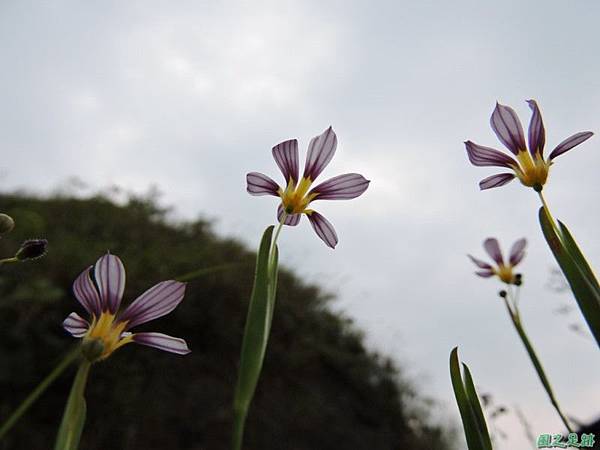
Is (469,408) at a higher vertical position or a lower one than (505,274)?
lower

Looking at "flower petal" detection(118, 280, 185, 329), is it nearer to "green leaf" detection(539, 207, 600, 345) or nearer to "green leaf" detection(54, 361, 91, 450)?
"green leaf" detection(54, 361, 91, 450)

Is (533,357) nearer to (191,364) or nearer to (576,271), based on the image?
(576,271)

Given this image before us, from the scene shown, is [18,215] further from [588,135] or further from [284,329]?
[588,135]

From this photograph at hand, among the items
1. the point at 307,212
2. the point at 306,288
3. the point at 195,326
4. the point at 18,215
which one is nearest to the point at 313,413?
the point at 195,326

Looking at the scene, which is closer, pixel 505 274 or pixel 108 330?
pixel 108 330

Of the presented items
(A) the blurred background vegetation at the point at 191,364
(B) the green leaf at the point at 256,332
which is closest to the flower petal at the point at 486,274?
(B) the green leaf at the point at 256,332

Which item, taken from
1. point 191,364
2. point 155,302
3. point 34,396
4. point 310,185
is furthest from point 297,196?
point 191,364

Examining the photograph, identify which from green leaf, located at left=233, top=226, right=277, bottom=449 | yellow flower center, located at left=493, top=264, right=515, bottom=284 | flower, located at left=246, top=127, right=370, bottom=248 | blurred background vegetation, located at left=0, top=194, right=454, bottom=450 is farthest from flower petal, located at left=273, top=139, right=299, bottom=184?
blurred background vegetation, located at left=0, top=194, right=454, bottom=450
